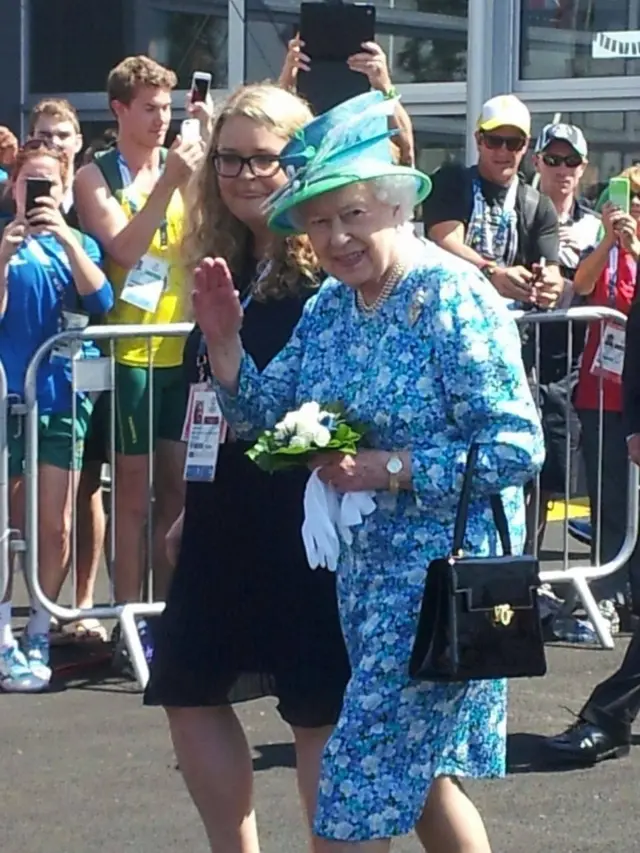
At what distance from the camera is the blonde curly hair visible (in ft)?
13.2

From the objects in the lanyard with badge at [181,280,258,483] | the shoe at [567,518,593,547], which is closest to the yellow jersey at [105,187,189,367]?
the lanyard with badge at [181,280,258,483]

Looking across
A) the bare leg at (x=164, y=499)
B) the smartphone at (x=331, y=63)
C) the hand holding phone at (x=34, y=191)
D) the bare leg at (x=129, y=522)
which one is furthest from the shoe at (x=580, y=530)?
the hand holding phone at (x=34, y=191)

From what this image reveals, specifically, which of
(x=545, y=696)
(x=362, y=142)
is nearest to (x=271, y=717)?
(x=545, y=696)

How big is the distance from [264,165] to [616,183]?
12.6 feet

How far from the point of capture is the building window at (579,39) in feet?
36.0

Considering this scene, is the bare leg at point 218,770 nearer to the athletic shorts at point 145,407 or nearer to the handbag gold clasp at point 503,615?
the handbag gold clasp at point 503,615

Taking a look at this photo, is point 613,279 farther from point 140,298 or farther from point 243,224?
point 243,224

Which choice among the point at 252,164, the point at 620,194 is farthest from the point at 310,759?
the point at 620,194

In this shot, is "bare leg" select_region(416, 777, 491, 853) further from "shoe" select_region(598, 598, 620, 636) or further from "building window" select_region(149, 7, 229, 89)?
"building window" select_region(149, 7, 229, 89)

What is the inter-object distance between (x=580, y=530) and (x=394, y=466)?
18.5 feet

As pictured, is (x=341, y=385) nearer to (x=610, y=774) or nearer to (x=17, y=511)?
(x=610, y=774)

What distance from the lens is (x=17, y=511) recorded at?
695 centimetres

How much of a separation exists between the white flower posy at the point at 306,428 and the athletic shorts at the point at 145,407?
3409 millimetres

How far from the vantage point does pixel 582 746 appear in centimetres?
569
